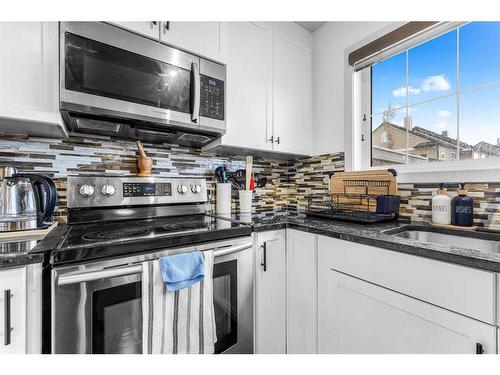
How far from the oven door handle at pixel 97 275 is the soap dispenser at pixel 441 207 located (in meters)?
1.42

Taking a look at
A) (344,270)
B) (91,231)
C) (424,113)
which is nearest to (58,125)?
(91,231)

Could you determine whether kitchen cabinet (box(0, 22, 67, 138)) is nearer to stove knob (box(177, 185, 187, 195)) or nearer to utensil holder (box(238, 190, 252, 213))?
stove knob (box(177, 185, 187, 195))

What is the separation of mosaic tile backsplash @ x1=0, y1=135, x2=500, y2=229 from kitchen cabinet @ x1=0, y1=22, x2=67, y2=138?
0.23 m

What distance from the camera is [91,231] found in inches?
44.5

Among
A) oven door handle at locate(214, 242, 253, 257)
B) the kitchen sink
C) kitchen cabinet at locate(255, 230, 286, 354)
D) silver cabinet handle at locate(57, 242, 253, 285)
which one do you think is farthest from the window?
silver cabinet handle at locate(57, 242, 253, 285)

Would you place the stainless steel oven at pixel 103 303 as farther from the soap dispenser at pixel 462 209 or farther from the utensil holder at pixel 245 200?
the soap dispenser at pixel 462 209

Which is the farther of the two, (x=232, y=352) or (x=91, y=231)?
(x=232, y=352)

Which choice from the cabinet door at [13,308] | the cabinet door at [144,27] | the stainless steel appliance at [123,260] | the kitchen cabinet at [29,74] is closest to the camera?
the cabinet door at [13,308]

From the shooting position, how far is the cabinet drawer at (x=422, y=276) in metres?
0.76

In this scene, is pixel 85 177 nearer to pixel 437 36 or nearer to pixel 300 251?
pixel 300 251

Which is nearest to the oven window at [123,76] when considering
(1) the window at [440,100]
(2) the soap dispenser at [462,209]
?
(1) the window at [440,100]

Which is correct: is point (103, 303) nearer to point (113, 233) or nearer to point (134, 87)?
point (113, 233)

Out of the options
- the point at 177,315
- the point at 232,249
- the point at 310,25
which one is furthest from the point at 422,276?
the point at 310,25
